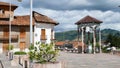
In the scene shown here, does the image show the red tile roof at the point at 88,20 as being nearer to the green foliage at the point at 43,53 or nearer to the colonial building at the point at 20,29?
the colonial building at the point at 20,29

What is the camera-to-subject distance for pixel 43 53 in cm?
1608

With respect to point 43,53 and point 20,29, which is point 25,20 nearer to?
point 20,29

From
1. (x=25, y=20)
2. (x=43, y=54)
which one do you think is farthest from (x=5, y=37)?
(x=43, y=54)

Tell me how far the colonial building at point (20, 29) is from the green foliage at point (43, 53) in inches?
1766

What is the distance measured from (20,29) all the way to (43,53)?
48931mm

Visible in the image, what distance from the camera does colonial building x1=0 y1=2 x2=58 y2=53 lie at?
2464 inches

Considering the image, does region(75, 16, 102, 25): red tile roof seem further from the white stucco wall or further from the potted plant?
the potted plant

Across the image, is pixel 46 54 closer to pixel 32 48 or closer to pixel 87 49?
pixel 32 48

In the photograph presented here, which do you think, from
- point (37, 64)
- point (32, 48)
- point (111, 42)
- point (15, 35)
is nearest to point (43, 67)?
point (37, 64)

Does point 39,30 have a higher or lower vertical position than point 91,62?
higher

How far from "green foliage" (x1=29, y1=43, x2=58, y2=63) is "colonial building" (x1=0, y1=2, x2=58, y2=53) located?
44.9m

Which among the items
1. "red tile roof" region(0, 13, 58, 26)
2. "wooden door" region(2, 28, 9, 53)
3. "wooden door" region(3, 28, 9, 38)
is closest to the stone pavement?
"wooden door" region(2, 28, 9, 53)

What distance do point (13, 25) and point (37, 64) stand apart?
49.3m

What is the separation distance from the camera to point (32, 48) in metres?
16.1
